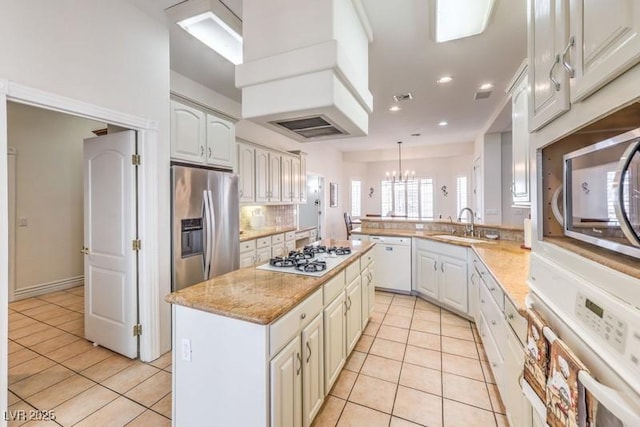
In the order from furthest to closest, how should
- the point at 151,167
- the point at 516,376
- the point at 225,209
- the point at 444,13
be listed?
the point at 225,209
the point at 151,167
the point at 444,13
the point at 516,376

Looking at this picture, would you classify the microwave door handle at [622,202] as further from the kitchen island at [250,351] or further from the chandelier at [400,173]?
the chandelier at [400,173]

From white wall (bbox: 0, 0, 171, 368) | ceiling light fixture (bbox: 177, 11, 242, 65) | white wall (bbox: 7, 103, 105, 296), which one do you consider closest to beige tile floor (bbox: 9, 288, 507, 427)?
white wall (bbox: 0, 0, 171, 368)

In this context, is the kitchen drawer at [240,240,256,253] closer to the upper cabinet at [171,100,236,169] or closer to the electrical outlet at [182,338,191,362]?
the upper cabinet at [171,100,236,169]

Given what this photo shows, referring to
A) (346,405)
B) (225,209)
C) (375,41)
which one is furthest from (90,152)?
(346,405)

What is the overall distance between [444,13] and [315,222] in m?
5.48

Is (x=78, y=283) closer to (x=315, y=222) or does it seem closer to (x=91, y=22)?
(x=91, y=22)

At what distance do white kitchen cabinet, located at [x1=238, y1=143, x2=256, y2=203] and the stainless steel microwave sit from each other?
144 inches

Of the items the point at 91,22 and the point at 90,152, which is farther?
the point at 90,152

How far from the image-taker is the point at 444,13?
2166 millimetres

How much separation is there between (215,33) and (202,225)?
6.16 feet

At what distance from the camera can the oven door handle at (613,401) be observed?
551 millimetres

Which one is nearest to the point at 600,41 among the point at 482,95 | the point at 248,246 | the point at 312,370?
the point at 312,370

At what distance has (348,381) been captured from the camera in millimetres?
2203

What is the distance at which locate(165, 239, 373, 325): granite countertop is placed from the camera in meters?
1.32
